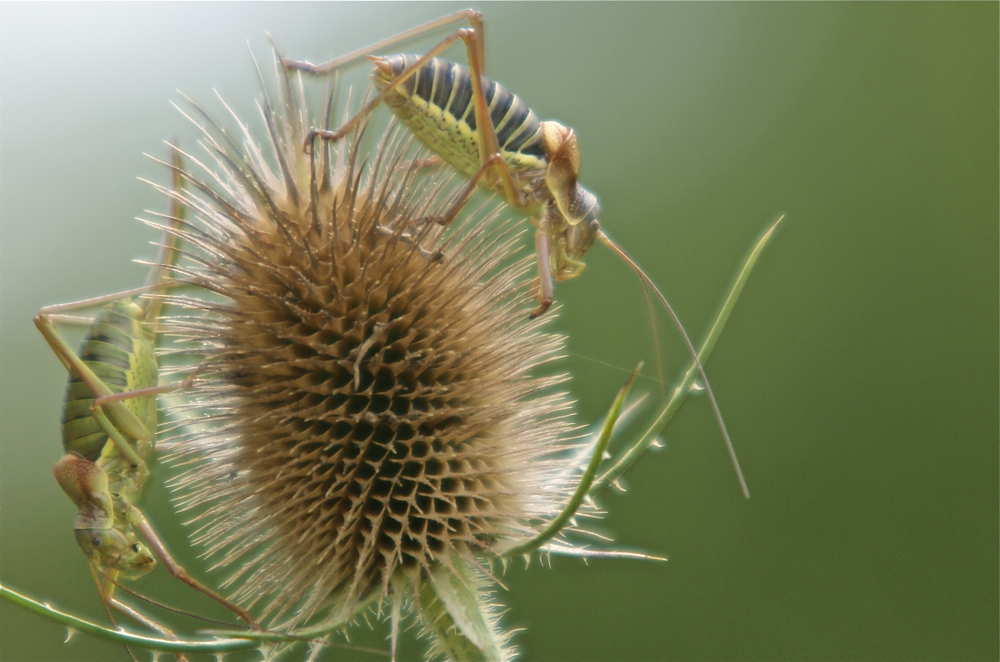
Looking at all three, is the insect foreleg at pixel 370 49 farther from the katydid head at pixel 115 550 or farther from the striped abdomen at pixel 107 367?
the katydid head at pixel 115 550

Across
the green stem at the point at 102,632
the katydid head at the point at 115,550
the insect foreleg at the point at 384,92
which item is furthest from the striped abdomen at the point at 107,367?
the insect foreleg at the point at 384,92

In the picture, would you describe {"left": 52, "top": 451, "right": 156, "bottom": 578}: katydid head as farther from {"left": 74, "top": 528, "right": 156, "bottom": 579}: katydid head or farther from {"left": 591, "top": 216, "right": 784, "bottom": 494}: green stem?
{"left": 591, "top": 216, "right": 784, "bottom": 494}: green stem

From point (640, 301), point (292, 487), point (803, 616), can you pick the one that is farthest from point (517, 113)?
point (803, 616)

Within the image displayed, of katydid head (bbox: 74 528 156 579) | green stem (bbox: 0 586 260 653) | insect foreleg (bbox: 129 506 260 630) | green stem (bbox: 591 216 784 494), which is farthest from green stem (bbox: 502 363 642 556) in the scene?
katydid head (bbox: 74 528 156 579)

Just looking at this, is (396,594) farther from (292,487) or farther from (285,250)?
(285,250)

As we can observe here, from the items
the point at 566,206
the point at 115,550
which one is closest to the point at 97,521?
the point at 115,550
